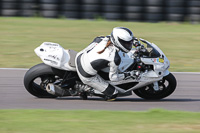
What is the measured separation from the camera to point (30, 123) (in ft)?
17.1

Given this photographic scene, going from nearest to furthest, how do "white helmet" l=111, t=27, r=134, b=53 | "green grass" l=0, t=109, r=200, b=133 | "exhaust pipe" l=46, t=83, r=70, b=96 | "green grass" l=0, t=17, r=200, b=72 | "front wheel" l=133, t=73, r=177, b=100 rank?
"green grass" l=0, t=109, r=200, b=133, "white helmet" l=111, t=27, r=134, b=53, "exhaust pipe" l=46, t=83, r=70, b=96, "front wheel" l=133, t=73, r=177, b=100, "green grass" l=0, t=17, r=200, b=72

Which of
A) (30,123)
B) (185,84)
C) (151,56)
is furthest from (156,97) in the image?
(30,123)

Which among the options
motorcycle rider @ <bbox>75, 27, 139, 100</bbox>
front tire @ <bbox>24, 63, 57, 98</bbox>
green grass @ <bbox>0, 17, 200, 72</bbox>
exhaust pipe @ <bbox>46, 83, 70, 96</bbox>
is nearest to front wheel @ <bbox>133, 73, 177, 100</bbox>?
motorcycle rider @ <bbox>75, 27, 139, 100</bbox>

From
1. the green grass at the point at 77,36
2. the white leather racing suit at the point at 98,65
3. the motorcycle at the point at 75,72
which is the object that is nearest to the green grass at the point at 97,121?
the white leather racing suit at the point at 98,65

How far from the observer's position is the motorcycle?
6582 mm

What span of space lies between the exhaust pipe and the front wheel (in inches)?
49.1

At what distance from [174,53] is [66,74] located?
17.3 feet

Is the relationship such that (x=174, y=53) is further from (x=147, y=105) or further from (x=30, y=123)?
(x=30, y=123)

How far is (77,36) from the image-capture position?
13242 millimetres

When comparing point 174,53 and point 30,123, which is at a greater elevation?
point 30,123

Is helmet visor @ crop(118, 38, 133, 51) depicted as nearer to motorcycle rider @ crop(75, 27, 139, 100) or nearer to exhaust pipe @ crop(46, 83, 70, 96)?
motorcycle rider @ crop(75, 27, 139, 100)

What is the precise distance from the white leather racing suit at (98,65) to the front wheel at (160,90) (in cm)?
58

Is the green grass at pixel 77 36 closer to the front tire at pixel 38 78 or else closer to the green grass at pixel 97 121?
the front tire at pixel 38 78

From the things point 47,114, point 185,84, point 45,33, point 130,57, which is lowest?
point 45,33
